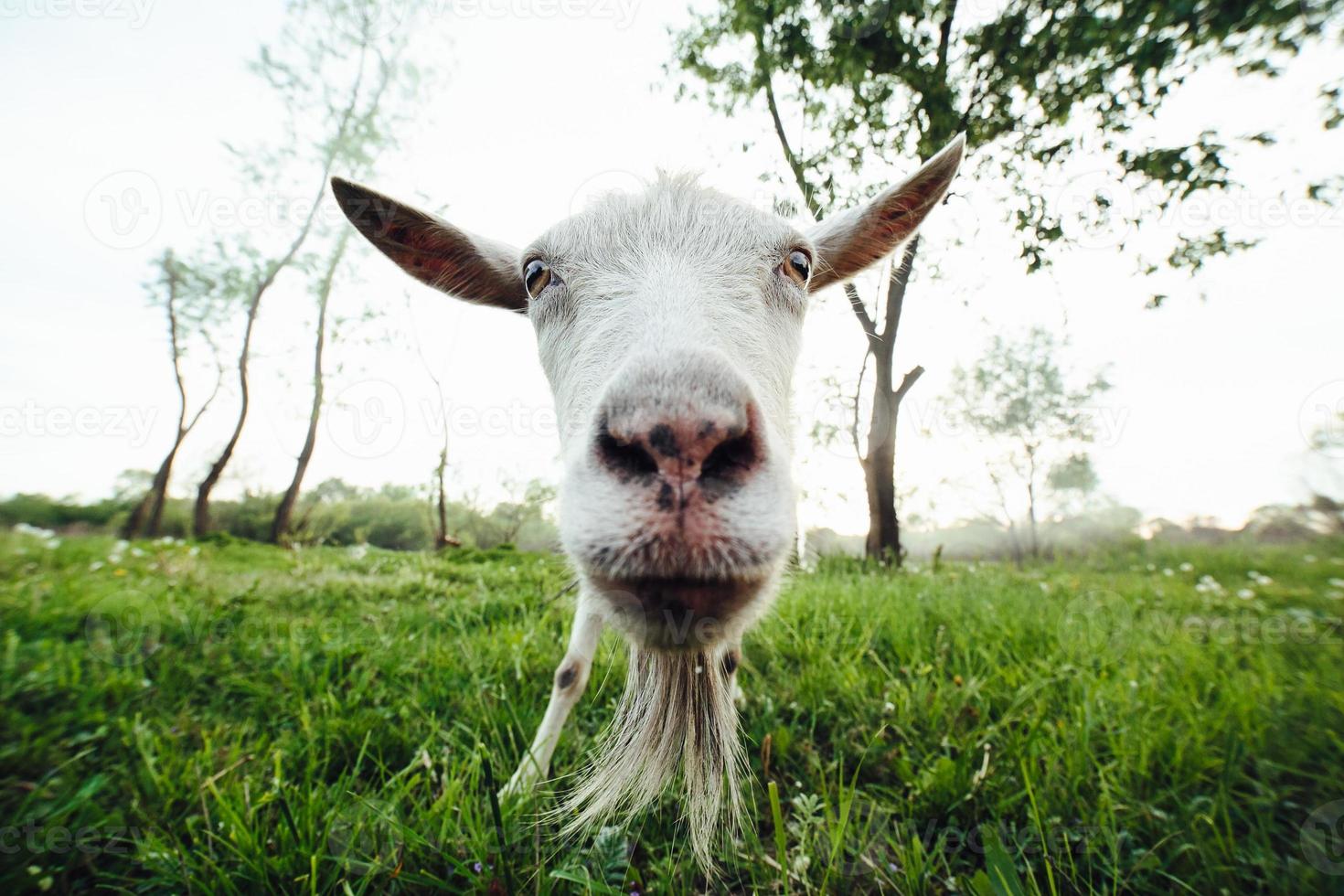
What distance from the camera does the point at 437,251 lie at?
9.21 ft

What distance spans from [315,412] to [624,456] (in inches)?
772

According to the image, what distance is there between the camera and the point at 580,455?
1.22 meters

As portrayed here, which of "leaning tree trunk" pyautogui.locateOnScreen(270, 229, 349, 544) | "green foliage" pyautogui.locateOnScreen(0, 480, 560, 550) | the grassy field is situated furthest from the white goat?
"leaning tree trunk" pyautogui.locateOnScreen(270, 229, 349, 544)

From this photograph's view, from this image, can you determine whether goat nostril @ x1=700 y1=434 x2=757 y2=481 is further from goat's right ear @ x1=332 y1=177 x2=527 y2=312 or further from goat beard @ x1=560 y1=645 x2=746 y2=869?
goat's right ear @ x1=332 y1=177 x2=527 y2=312

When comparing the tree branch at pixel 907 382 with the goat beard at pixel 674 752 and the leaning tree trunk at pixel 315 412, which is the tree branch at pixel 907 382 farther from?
the leaning tree trunk at pixel 315 412

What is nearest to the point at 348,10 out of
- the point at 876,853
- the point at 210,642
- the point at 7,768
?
the point at 210,642

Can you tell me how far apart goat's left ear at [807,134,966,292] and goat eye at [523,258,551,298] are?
1.56 metres

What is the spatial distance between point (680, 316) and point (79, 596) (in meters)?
6.24

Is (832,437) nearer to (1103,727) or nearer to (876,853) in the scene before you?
(1103,727)

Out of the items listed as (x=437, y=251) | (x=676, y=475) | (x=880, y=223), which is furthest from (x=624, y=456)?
(x=880, y=223)

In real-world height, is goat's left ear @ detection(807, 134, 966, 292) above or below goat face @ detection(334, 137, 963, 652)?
above

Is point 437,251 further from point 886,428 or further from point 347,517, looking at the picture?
point 347,517

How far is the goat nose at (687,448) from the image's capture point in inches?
43.1

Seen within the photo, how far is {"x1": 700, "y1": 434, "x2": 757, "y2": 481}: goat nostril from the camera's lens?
1.15m
